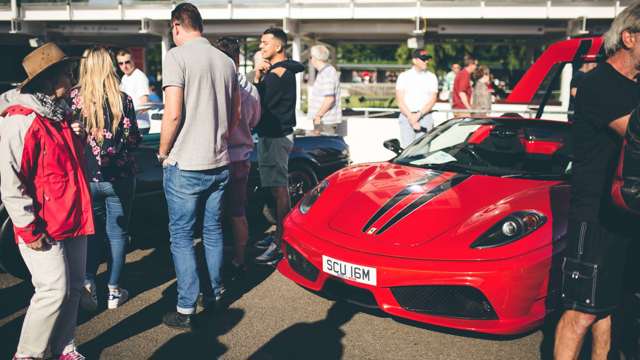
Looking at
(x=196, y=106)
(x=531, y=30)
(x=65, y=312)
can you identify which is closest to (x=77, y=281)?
(x=65, y=312)

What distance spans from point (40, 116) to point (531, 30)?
1829cm

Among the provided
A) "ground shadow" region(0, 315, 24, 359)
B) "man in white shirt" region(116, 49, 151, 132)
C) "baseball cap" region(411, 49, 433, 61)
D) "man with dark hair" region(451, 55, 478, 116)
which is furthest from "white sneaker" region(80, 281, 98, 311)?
"man with dark hair" region(451, 55, 478, 116)

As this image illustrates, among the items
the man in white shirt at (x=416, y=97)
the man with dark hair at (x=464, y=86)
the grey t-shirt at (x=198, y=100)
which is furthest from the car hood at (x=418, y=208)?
the man with dark hair at (x=464, y=86)

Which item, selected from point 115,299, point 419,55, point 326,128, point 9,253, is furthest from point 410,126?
point 9,253

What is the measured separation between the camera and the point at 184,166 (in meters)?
3.24

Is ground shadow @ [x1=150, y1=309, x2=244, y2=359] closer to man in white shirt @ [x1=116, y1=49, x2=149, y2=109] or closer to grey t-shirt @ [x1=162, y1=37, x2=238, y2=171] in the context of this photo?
grey t-shirt @ [x1=162, y1=37, x2=238, y2=171]

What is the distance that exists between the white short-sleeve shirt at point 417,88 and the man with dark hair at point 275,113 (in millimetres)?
2642

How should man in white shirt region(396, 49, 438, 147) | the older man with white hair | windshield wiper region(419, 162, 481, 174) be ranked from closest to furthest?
windshield wiper region(419, 162, 481, 174), the older man with white hair, man in white shirt region(396, 49, 438, 147)

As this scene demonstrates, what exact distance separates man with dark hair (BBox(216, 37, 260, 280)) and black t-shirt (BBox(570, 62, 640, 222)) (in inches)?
90.9

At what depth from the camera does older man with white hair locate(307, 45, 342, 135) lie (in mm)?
6735

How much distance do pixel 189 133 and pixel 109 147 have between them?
63 centimetres

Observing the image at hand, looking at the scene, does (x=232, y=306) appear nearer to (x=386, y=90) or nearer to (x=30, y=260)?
(x=30, y=260)

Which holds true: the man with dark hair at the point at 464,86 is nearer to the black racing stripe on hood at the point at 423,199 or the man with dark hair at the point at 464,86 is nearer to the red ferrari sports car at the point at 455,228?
the red ferrari sports car at the point at 455,228

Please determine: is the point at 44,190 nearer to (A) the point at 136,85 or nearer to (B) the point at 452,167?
(B) the point at 452,167
